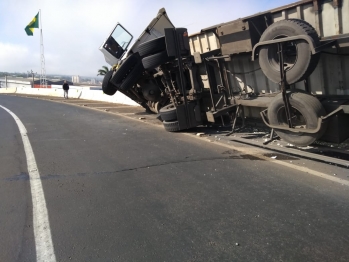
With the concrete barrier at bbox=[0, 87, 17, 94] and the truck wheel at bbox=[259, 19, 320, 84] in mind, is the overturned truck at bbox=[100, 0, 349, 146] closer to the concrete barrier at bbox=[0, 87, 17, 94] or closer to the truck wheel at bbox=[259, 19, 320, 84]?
the truck wheel at bbox=[259, 19, 320, 84]

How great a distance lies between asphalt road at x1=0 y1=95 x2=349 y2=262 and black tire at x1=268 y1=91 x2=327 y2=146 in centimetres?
86

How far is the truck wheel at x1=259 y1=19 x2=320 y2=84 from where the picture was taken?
4984 mm

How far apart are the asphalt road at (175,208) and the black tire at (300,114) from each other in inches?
33.7

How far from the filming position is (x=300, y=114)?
18.6ft

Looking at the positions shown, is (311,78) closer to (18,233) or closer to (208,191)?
(208,191)

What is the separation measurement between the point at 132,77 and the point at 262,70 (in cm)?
475

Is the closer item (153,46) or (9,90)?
(153,46)

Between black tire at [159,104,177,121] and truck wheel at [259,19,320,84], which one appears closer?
truck wheel at [259,19,320,84]

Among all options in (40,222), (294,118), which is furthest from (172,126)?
(40,222)

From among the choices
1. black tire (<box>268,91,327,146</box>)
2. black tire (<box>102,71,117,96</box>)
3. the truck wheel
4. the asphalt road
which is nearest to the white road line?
the asphalt road

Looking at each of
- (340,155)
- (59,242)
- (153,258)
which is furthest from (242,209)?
(340,155)

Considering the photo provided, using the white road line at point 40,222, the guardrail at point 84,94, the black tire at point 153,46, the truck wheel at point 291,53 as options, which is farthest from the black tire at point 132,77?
the guardrail at point 84,94

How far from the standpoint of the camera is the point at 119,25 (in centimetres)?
1114

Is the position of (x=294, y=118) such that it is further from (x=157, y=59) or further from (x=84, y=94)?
(x=84, y=94)
